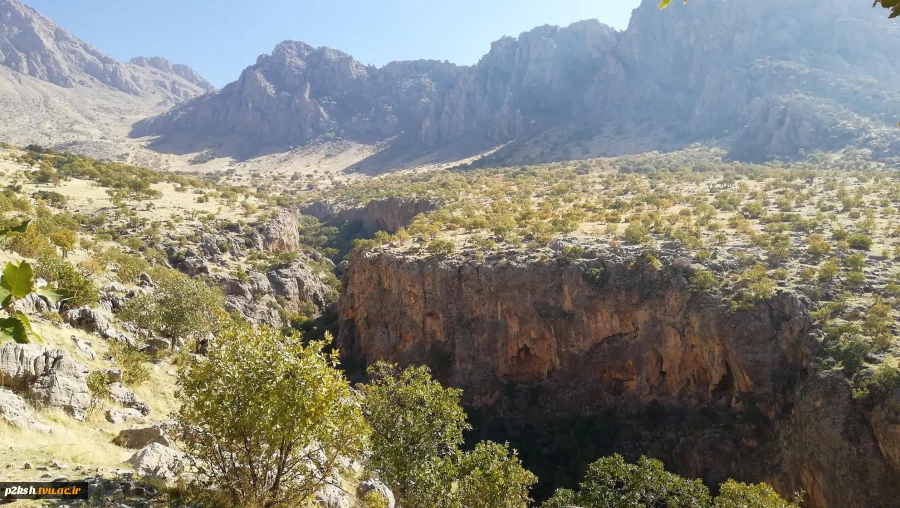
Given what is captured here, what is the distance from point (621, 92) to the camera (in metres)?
111

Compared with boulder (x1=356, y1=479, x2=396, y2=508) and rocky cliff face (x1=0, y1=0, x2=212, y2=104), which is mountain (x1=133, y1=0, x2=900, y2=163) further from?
boulder (x1=356, y1=479, x2=396, y2=508)

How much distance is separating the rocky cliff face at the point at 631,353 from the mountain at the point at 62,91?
10761cm

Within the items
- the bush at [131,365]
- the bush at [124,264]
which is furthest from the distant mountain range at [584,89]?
the bush at [131,365]

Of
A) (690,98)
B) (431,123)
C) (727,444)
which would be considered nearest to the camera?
(727,444)

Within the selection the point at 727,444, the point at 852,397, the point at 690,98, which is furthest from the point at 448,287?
the point at 690,98

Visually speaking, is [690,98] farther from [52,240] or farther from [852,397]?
[52,240]

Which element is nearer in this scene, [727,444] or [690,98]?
[727,444]

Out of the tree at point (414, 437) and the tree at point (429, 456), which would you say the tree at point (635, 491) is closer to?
the tree at point (429, 456)

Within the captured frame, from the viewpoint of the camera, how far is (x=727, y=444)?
23.0 metres

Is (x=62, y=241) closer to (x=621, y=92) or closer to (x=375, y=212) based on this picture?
(x=375, y=212)

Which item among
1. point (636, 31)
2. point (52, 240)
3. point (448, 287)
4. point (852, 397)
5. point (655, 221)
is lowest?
point (852, 397)

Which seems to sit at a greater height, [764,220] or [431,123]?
[431,123]

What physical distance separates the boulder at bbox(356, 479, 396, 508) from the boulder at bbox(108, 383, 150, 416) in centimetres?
643

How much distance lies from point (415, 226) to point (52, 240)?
23.7 m
